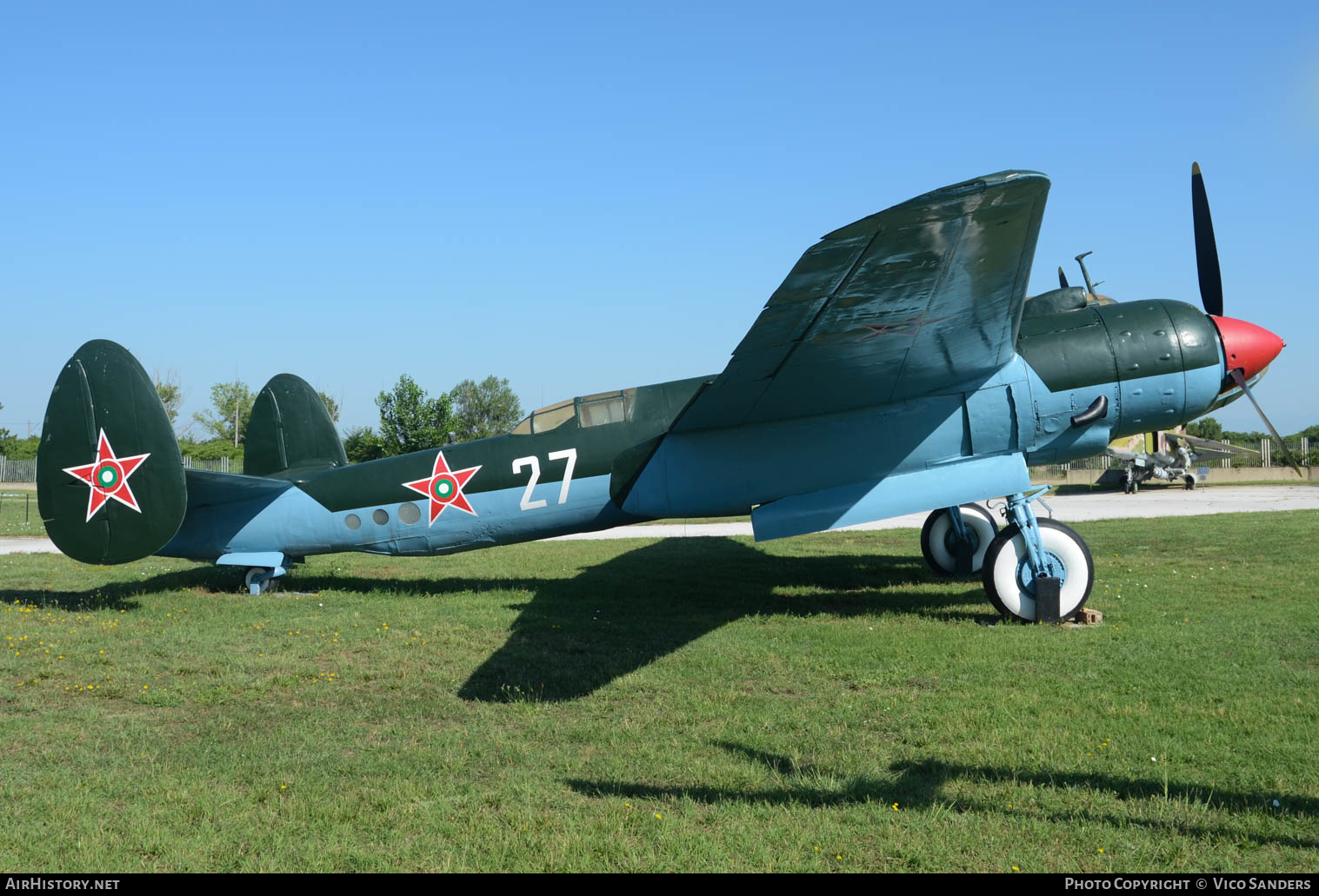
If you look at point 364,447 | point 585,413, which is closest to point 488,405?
point 364,447

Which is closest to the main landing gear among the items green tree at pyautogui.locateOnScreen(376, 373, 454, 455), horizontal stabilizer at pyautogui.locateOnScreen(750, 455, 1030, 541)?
horizontal stabilizer at pyautogui.locateOnScreen(750, 455, 1030, 541)

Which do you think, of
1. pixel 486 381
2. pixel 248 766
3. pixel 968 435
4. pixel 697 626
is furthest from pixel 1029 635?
pixel 486 381

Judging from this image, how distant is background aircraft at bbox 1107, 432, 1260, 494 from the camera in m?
34.6

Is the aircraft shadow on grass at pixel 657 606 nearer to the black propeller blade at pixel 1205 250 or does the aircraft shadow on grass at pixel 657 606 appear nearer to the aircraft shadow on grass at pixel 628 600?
the aircraft shadow on grass at pixel 628 600

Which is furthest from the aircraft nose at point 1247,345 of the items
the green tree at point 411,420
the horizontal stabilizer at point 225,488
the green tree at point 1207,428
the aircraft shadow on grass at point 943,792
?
the green tree at point 1207,428

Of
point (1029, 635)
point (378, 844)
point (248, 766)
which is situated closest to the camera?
point (378, 844)

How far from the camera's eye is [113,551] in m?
9.64

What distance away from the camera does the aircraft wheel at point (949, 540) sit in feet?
39.1

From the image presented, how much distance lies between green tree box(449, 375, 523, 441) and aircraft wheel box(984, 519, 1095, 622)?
7196 cm

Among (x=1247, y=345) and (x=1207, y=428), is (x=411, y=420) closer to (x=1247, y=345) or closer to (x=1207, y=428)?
(x=1247, y=345)

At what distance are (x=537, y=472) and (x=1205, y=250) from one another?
8.28 metres

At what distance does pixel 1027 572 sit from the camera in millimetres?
8750
